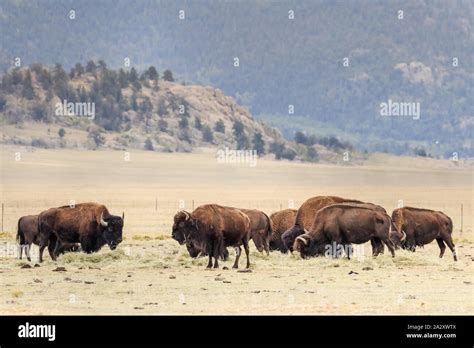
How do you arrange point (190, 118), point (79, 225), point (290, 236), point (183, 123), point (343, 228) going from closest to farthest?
point (343, 228)
point (79, 225)
point (290, 236)
point (183, 123)
point (190, 118)

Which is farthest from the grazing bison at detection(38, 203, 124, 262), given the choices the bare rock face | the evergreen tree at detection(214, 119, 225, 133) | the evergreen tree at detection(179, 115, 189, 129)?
the evergreen tree at detection(214, 119, 225, 133)

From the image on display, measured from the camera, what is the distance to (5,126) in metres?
152

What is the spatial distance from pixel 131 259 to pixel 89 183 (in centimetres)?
7717

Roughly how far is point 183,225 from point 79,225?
2.67 metres

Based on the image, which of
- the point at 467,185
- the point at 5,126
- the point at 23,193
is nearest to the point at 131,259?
the point at 23,193

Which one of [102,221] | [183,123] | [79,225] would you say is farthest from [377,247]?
[183,123]

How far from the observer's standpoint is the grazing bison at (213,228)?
28.5 meters

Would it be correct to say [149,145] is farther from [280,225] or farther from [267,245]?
[267,245]

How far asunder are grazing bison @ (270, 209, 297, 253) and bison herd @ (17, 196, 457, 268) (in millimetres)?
384

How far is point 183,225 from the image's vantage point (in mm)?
28688

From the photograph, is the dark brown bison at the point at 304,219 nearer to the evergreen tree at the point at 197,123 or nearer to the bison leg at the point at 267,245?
the bison leg at the point at 267,245

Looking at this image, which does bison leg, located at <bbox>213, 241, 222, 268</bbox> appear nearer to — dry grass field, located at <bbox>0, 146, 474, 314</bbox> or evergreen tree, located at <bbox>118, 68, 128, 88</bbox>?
dry grass field, located at <bbox>0, 146, 474, 314</bbox>

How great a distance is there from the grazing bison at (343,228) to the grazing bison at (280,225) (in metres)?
3.06
